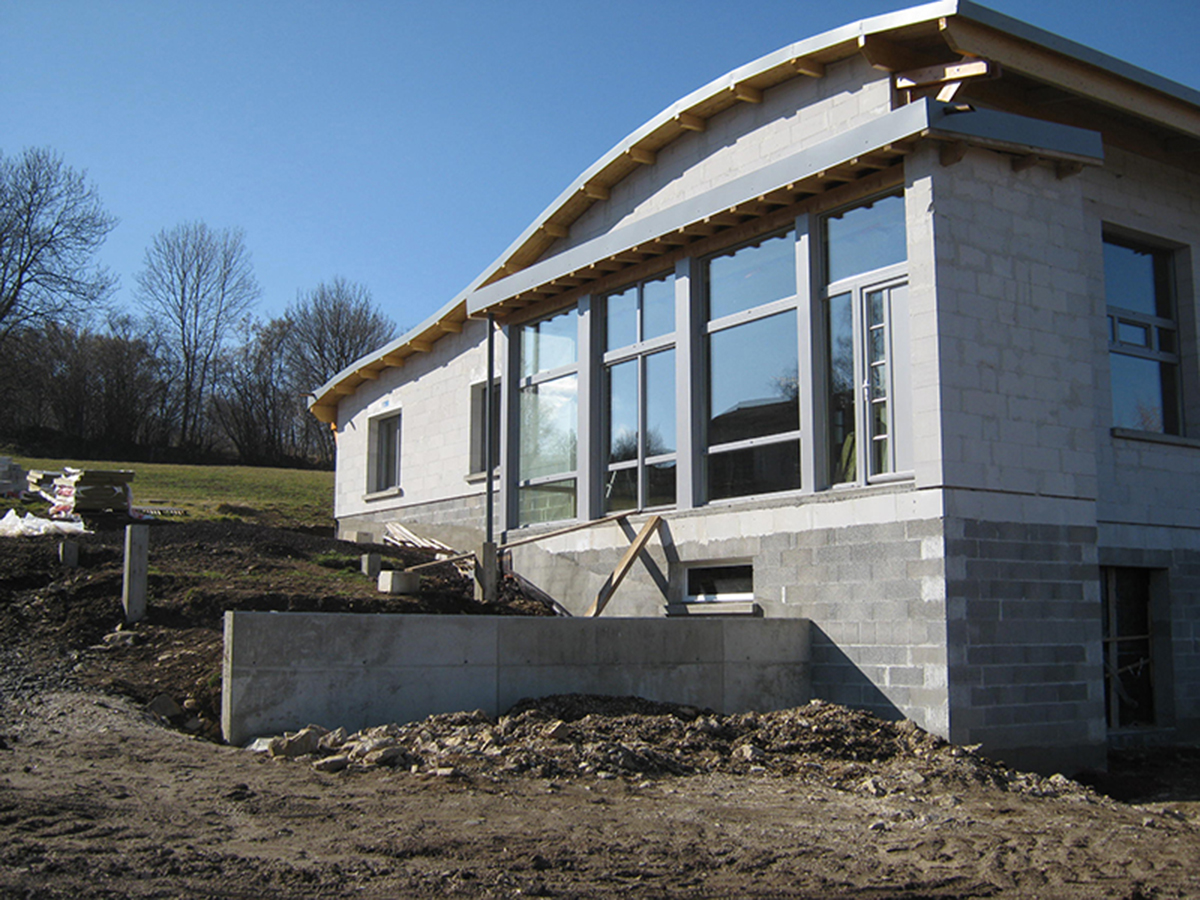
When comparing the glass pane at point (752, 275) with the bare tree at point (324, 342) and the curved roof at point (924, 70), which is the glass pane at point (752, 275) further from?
the bare tree at point (324, 342)

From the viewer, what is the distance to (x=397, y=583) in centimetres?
1278

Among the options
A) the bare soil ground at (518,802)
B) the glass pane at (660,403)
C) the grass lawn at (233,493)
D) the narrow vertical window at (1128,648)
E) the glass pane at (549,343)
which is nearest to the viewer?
the bare soil ground at (518,802)

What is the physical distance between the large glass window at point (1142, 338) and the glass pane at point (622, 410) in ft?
17.4

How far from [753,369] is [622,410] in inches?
89.7

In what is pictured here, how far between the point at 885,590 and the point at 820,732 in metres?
1.44

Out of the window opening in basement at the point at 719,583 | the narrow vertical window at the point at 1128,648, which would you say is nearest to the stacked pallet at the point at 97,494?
the window opening in basement at the point at 719,583

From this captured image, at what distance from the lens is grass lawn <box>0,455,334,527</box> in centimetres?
2758

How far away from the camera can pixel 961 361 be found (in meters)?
9.48

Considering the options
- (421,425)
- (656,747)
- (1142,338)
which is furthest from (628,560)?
(421,425)

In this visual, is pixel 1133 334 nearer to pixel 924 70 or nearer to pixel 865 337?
pixel 865 337

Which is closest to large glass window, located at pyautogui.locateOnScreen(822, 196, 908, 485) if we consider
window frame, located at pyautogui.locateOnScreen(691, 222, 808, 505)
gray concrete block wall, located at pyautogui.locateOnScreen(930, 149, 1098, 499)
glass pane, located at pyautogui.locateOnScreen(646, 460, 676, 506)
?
window frame, located at pyautogui.locateOnScreen(691, 222, 808, 505)

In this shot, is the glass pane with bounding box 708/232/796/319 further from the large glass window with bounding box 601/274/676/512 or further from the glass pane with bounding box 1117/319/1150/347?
the glass pane with bounding box 1117/319/1150/347

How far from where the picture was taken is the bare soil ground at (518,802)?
16.6 feet

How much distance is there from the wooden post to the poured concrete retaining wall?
314 cm
